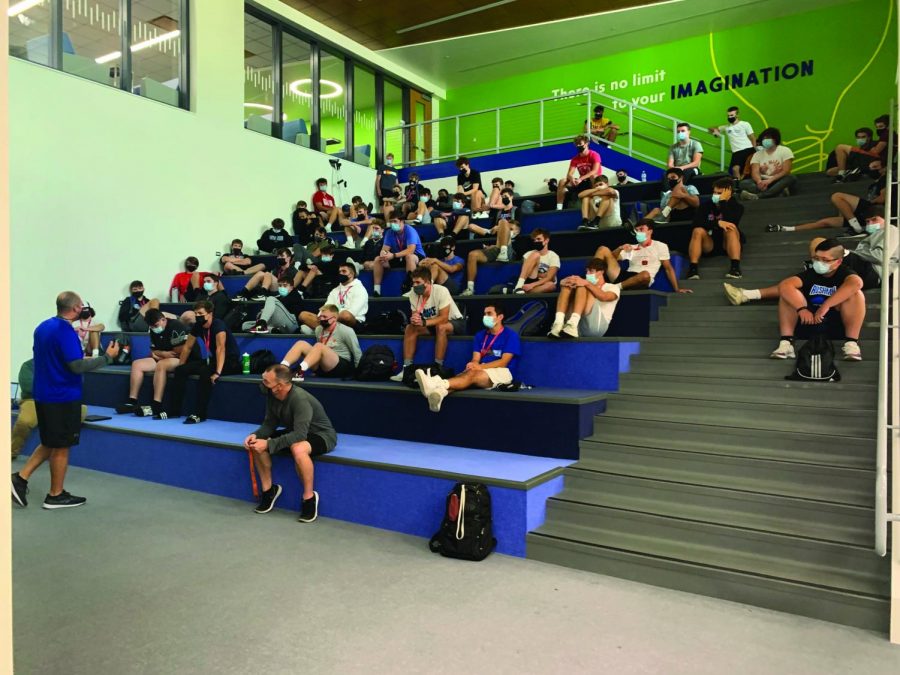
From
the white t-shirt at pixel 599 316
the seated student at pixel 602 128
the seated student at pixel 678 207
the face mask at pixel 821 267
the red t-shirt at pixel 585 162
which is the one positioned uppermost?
the seated student at pixel 602 128

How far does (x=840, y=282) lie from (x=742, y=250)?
1917 mm

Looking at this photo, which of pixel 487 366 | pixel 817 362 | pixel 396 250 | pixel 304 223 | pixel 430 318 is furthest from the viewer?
pixel 304 223

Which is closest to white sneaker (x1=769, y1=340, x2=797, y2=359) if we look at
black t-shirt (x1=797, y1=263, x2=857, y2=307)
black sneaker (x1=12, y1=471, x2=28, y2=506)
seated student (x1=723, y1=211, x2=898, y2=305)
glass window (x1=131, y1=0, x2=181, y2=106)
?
black t-shirt (x1=797, y1=263, x2=857, y2=307)

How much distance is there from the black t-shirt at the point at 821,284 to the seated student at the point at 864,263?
0.47 feet

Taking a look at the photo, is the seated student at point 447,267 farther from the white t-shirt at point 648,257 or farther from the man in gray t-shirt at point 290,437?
the man in gray t-shirt at point 290,437

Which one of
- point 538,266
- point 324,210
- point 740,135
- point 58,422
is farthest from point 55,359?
point 740,135

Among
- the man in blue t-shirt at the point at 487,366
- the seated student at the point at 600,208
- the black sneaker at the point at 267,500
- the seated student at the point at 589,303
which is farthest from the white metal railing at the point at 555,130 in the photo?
the black sneaker at the point at 267,500

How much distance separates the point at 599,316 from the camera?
5.28 metres

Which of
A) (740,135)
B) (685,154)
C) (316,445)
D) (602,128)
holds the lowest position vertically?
(316,445)

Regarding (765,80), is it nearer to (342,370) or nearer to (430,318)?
(430,318)

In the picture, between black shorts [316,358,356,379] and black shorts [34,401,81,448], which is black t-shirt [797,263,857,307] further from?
black shorts [34,401,81,448]

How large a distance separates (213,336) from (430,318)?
2227 millimetres

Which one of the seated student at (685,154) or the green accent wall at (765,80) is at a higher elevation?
the green accent wall at (765,80)

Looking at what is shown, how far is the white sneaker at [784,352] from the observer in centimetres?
453
